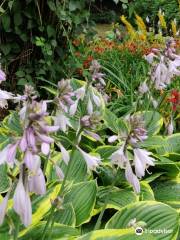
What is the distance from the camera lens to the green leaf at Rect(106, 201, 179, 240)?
90.1 inches

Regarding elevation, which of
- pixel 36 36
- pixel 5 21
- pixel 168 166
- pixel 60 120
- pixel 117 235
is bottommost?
pixel 168 166

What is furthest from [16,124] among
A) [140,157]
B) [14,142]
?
[14,142]

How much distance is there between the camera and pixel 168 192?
3020mm

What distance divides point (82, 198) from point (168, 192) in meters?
0.78

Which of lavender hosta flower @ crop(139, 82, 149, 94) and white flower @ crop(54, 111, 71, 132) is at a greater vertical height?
white flower @ crop(54, 111, 71, 132)

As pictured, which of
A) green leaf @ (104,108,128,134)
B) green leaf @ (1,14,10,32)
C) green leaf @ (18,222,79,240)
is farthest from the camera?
green leaf @ (1,14,10,32)

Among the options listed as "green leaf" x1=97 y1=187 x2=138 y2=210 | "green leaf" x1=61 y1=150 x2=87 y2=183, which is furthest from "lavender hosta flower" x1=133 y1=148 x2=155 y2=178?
"green leaf" x1=61 y1=150 x2=87 y2=183

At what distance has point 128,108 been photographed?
4.29 meters

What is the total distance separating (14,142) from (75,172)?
1.50 meters

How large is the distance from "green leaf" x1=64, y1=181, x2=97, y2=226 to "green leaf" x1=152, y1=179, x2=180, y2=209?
66 cm

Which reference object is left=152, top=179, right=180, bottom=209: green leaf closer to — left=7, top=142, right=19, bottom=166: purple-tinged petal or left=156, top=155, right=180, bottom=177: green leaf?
left=156, top=155, right=180, bottom=177: green leaf

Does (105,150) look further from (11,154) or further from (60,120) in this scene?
(11,154)

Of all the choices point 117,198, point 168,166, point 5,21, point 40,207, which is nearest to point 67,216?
point 40,207

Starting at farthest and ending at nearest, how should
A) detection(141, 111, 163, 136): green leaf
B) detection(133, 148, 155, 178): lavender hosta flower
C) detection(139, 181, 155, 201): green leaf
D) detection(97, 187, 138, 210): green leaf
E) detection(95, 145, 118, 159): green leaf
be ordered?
1. detection(141, 111, 163, 136): green leaf
2. detection(95, 145, 118, 159): green leaf
3. detection(139, 181, 155, 201): green leaf
4. detection(97, 187, 138, 210): green leaf
5. detection(133, 148, 155, 178): lavender hosta flower
